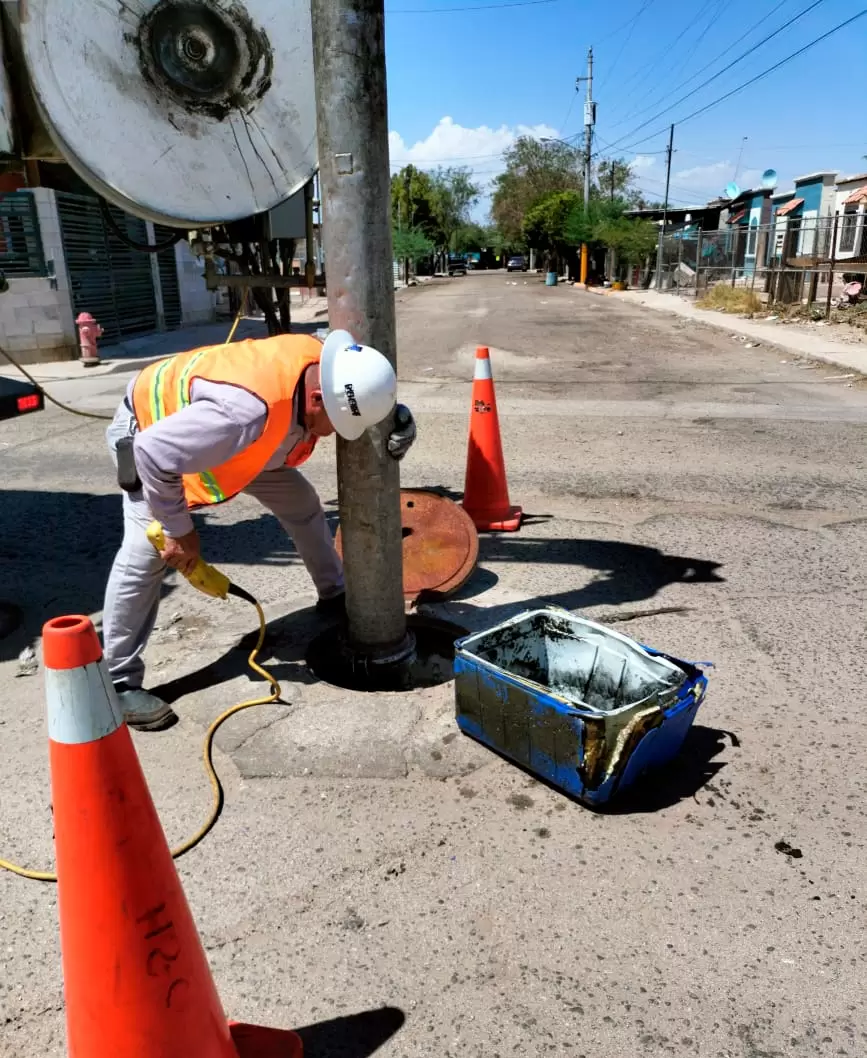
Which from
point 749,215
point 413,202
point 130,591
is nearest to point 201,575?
point 130,591

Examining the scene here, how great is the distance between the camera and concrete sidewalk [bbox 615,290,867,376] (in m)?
12.9

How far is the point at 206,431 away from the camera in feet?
8.73

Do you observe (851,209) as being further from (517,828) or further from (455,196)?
(455,196)

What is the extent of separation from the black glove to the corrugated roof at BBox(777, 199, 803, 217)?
36291mm

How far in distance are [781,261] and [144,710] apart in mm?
22356

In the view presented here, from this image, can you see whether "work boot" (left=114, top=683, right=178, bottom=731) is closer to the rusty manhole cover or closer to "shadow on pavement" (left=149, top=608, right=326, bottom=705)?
"shadow on pavement" (left=149, top=608, right=326, bottom=705)

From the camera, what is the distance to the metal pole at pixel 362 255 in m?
2.84

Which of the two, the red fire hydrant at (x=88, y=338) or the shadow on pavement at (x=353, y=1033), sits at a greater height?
the red fire hydrant at (x=88, y=338)

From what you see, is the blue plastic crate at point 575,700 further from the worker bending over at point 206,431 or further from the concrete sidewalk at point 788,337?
the concrete sidewalk at point 788,337

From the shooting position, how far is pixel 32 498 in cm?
618

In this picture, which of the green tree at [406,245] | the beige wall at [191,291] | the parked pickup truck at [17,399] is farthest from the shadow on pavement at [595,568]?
the green tree at [406,245]

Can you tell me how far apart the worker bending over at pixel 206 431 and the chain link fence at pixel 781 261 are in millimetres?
17375

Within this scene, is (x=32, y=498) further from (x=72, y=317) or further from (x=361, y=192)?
(x=72, y=317)

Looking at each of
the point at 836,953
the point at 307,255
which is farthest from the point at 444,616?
the point at 836,953
